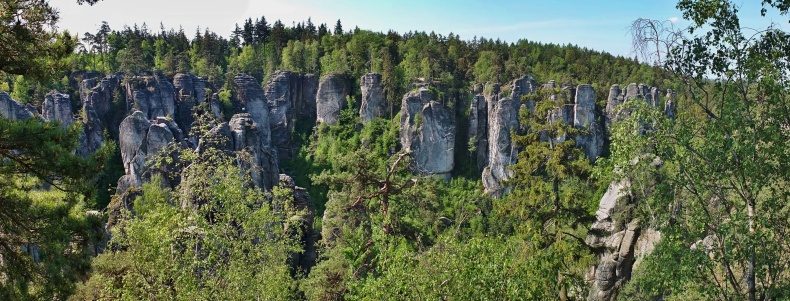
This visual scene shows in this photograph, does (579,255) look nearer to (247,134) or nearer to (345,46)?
(247,134)

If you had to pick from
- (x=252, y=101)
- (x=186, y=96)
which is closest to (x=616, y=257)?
(x=252, y=101)

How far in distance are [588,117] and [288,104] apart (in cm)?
2905

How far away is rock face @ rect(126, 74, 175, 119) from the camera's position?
44562 mm

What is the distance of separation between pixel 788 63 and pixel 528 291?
14.3 ft

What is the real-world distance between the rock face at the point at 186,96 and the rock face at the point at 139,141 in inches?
289

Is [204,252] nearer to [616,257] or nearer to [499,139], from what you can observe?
[616,257]

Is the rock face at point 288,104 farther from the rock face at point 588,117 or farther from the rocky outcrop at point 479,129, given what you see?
the rock face at point 588,117

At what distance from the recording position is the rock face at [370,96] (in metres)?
50.1

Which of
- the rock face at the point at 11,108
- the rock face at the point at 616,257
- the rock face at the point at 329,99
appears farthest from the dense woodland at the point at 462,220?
the rock face at the point at 329,99

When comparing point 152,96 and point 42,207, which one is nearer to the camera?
point 42,207

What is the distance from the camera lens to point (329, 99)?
51844mm

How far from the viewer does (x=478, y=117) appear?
5006 cm

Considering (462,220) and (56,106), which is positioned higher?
(56,106)

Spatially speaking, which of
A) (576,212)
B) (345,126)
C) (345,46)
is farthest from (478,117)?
(576,212)
